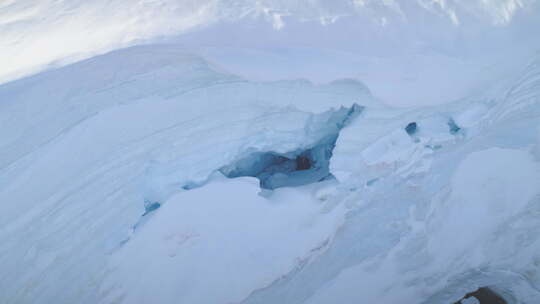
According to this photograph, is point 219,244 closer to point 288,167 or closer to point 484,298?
point 288,167

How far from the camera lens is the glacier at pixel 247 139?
0.81m

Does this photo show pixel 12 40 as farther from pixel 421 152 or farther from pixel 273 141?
pixel 421 152

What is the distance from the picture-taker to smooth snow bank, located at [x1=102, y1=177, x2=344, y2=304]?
90 centimetres

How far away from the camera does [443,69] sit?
36.4 inches

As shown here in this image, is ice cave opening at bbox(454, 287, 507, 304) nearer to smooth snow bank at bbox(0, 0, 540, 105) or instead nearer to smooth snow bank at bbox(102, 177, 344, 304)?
smooth snow bank at bbox(102, 177, 344, 304)

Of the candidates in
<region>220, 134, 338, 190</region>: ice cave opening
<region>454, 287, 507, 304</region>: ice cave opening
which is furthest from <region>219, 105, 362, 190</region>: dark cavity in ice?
<region>454, 287, 507, 304</region>: ice cave opening

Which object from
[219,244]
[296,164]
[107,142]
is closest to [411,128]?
[296,164]

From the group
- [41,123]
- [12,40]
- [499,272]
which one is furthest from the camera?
[499,272]

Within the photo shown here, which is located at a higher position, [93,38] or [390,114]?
[93,38]

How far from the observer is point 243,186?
94cm

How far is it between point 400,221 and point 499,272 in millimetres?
456

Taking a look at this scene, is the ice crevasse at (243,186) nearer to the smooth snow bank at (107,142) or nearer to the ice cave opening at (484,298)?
the smooth snow bank at (107,142)

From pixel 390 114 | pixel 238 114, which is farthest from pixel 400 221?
pixel 238 114

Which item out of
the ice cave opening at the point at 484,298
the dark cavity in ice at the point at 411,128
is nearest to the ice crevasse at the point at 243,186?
the dark cavity in ice at the point at 411,128
